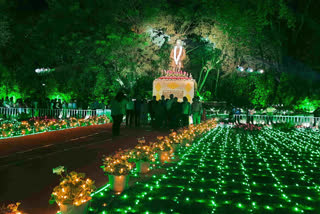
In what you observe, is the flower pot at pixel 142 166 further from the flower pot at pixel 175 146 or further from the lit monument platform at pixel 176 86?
the lit monument platform at pixel 176 86

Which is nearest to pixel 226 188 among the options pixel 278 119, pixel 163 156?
pixel 163 156

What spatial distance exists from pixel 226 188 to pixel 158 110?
931cm

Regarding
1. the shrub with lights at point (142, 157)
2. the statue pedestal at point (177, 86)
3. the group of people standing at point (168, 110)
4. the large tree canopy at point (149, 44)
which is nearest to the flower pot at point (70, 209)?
the shrub with lights at point (142, 157)

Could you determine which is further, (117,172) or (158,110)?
(158,110)

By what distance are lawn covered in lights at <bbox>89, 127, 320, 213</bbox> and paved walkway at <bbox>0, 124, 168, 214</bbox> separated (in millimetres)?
860

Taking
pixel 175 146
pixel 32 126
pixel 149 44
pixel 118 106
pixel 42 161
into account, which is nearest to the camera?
pixel 42 161

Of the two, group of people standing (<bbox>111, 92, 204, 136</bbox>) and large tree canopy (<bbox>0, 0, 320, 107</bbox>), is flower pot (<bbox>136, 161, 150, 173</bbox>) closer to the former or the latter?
group of people standing (<bbox>111, 92, 204, 136</bbox>)

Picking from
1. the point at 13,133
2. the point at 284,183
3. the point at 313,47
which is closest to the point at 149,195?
the point at 284,183

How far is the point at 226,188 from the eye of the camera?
19.5 feet

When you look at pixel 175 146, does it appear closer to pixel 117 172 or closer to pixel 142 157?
pixel 142 157

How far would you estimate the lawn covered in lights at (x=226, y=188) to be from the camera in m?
4.88

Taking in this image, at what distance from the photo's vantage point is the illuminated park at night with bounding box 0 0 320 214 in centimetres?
537

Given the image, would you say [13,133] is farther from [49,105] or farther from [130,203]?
[49,105]

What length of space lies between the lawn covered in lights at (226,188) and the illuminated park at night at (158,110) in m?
0.03
